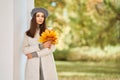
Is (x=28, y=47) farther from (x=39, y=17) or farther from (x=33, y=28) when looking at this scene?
(x=39, y=17)

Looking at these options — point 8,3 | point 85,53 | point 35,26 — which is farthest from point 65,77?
point 8,3

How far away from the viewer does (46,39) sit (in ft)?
6.70

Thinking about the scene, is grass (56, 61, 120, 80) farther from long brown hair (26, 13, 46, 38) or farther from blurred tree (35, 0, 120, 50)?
long brown hair (26, 13, 46, 38)

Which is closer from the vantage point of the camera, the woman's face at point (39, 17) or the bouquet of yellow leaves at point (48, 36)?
the bouquet of yellow leaves at point (48, 36)

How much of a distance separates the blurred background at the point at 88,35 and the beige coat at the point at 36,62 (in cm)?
40

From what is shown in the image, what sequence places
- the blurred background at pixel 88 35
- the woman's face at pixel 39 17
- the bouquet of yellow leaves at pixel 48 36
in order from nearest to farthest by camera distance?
the bouquet of yellow leaves at pixel 48 36 → the woman's face at pixel 39 17 → the blurred background at pixel 88 35

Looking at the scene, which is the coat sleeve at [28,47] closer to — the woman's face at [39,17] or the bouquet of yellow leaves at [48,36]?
the bouquet of yellow leaves at [48,36]

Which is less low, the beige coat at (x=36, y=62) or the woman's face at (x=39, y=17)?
the woman's face at (x=39, y=17)

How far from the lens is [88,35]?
2482 mm

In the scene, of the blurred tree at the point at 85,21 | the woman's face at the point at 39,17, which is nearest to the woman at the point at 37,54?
the woman's face at the point at 39,17

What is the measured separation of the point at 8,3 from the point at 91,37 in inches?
34.3

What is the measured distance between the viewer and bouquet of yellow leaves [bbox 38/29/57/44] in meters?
2.02

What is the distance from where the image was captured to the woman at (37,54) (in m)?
2.08

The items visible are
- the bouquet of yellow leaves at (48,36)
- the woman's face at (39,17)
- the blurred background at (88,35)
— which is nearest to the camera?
the bouquet of yellow leaves at (48,36)
